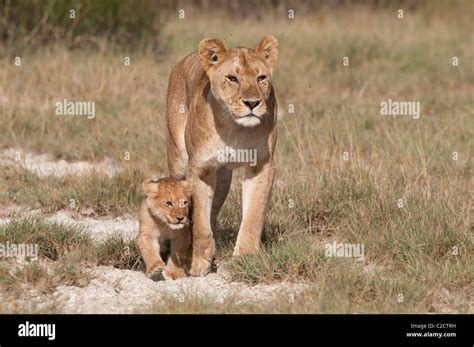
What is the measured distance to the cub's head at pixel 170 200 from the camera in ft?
22.0

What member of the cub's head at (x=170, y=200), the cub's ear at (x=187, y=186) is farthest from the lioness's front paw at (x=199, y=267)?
the cub's ear at (x=187, y=186)

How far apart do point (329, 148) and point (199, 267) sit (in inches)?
114

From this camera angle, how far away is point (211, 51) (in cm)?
695

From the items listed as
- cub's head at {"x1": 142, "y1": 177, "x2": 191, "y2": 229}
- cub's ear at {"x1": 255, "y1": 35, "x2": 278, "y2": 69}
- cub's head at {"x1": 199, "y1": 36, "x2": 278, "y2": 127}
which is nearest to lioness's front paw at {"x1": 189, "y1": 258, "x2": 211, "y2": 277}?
cub's head at {"x1": 142, "y1": 177, "x2": 191, "y2": 229}

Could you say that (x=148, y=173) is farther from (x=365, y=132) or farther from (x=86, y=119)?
(x=365, y=132)

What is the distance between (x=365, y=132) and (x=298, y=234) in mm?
2902

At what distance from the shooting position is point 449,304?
250 inches

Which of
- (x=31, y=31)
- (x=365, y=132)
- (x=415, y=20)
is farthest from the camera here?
(x=415, y=20)

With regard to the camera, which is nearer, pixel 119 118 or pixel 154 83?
pixel 119 118

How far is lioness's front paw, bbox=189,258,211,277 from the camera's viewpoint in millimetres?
6953

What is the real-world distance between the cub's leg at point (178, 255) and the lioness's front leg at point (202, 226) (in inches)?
2.4

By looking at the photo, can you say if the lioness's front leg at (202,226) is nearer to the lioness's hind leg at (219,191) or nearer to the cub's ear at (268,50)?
the lioness's hind leg at (219,191)
